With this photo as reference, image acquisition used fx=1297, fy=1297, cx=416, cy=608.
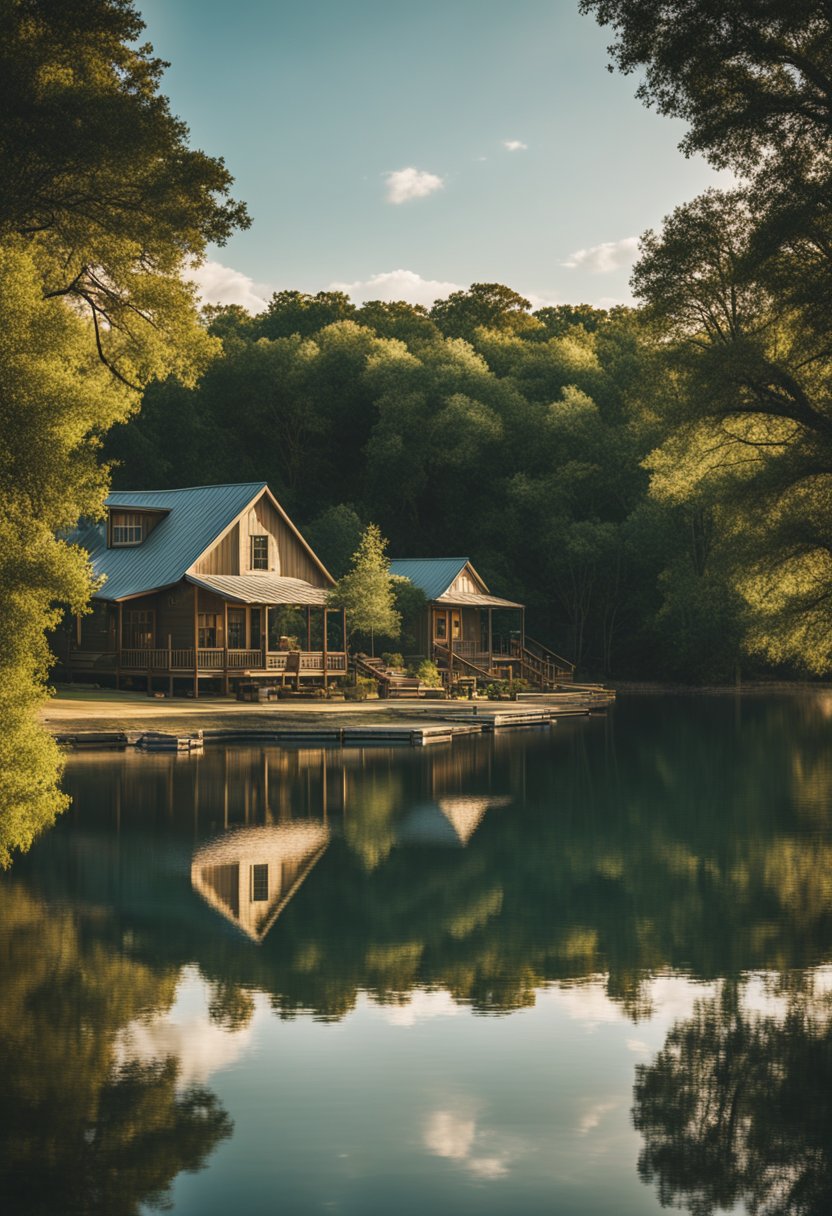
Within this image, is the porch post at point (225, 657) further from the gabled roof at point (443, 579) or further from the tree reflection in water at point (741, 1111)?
the tree reflection in water at point (741, 1111)

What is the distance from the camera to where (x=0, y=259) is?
16219 mm

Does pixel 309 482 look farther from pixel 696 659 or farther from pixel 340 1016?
pixel 340 1016

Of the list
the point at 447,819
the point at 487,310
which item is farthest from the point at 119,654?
the point at 487,310

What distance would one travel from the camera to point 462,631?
64.7 meters

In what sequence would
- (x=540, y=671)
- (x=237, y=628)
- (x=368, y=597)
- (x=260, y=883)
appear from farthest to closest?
1. (x=540, y=671)
2. (x=368, y=597)
3. (x=237, y=628)
4. (x=260, y=883)

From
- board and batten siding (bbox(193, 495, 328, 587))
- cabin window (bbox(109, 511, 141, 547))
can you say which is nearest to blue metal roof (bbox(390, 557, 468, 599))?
board and batten siding (bbox(193, 495, 328, 587))

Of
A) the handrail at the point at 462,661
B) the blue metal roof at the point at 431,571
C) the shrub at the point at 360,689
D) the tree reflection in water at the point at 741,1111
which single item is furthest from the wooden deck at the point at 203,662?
the tree reflection in water at the point at 741,1111

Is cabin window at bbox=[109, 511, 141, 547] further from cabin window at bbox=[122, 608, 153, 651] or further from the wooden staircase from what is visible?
the wooden staircase

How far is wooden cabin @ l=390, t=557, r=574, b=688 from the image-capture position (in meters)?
60.6

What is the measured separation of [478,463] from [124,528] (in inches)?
1109

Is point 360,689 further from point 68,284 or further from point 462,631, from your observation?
point 68,284

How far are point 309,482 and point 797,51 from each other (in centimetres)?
6059

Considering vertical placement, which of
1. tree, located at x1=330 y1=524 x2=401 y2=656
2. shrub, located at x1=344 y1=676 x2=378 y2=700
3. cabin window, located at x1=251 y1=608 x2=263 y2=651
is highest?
tree, located at x1=330 y1=524 x2=401 y2=656

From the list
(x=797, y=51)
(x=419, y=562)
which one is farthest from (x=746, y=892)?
(x=419, y=562)
